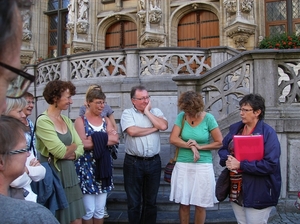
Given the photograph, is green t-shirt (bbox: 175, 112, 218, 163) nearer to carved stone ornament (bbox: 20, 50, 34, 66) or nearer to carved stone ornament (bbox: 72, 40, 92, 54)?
carved stone ornament (bbox: 72, 40, 92, 54)

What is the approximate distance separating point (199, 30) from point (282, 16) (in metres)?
3.54

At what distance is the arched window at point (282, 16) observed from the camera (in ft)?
43.8

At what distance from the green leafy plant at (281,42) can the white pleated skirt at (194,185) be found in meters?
9.17

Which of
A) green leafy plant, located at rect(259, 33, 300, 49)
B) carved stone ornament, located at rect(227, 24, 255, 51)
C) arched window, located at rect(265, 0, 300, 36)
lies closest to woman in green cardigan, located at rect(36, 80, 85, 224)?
green leafy plant, located at rect(259, 33, 300, 49)

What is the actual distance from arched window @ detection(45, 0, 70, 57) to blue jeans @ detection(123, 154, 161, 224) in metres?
15.6

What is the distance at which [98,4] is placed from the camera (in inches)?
666

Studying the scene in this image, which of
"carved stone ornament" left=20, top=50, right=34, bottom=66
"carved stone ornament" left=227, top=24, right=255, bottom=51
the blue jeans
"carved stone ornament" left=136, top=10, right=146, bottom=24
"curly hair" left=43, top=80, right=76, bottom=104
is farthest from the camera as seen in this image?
"carved stone ornament" left=20, top=50, right=34, bottom=66

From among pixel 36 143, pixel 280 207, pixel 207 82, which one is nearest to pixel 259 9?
pixel 207 82

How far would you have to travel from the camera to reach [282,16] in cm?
1364

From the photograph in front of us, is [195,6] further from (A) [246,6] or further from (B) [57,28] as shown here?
(B) [57,28]

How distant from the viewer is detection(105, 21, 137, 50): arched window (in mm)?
16578

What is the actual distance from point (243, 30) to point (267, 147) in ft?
35.0

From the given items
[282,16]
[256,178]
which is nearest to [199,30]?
[282,16]

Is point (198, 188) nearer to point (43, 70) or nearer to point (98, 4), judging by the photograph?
point (43, 70)
